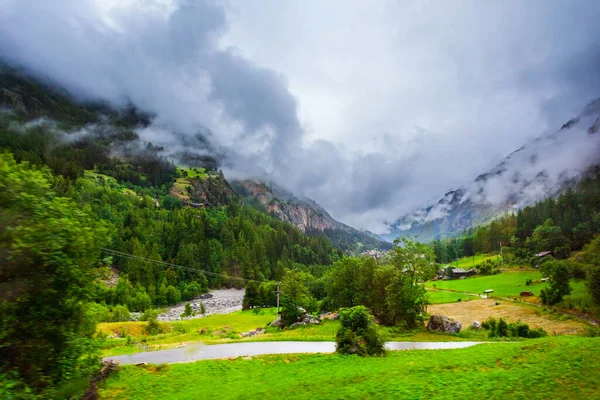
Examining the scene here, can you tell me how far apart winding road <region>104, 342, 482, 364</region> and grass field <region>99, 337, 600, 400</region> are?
881cm

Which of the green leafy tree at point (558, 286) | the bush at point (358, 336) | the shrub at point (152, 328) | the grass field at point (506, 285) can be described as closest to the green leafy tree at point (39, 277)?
the bush at point (358, 336)

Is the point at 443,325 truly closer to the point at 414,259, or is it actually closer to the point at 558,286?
the point at 414,259

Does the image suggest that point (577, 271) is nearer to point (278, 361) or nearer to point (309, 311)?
point (309, 311)

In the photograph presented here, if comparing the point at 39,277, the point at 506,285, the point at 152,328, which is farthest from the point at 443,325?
the point at 506,285

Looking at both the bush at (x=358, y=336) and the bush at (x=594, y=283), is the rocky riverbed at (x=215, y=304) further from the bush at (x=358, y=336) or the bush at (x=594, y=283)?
the bush at (x=594, y=283)

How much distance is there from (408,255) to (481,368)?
2914cm

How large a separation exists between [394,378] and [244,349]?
23310 mm

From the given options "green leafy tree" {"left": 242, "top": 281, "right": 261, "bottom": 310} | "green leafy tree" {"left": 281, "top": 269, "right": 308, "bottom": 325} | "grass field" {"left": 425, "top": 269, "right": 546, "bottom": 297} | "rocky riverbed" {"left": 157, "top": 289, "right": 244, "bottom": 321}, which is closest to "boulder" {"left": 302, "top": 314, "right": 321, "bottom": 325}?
"green leafy tree" {"left": 281, "top": 269, "right": 308, "bottom": 325}

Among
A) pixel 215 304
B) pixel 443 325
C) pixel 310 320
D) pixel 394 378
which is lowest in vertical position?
pixel 443 325

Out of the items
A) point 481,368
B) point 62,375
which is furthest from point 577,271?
point 62,375

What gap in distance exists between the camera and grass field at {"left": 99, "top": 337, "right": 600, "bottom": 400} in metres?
15.5

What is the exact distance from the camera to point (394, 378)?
17844 millimetres

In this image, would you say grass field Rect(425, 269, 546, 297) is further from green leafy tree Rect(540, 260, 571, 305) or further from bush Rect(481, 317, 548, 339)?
bush Rect(481, 317, 548, 339)

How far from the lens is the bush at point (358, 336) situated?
88.3 ft
